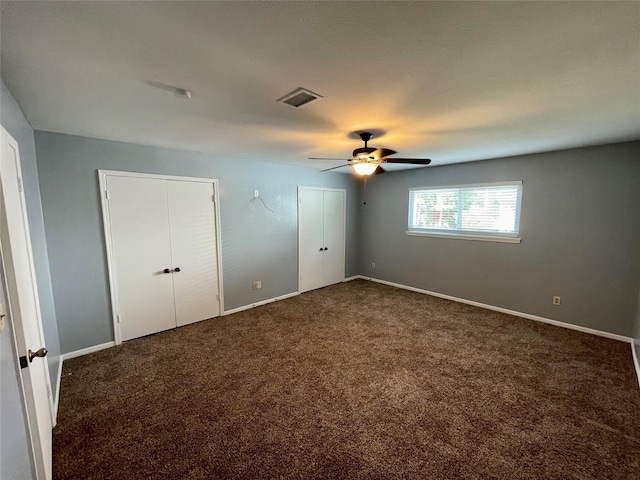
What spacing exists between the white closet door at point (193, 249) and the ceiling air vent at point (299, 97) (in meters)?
2.25

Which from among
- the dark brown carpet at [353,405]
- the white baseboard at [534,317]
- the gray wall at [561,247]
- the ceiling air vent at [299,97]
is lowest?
the dark brown carpet at [353,405]

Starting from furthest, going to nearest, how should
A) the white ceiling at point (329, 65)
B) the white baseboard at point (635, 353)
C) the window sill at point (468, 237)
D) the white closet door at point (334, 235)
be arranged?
1. the white closet door at point (334, 235)
2. the window sill at point (468, 237)
3. the white baseboard at point (635, 353)
4. the white ceiling at point (329, 65)

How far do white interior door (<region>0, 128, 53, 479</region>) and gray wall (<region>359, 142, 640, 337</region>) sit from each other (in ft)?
16.1

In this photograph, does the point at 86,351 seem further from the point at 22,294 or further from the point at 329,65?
the point at 329,65

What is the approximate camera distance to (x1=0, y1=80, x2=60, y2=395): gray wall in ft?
6.36

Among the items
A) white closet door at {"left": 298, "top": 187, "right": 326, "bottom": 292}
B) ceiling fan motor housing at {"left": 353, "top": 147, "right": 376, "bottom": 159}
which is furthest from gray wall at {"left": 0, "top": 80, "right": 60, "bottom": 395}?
white closet door at {"left": 298, "top": 187, "right": 326, "bottom": 292}

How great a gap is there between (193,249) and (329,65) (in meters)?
3.05

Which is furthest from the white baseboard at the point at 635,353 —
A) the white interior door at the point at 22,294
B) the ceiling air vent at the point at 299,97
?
the white interior door at the point at 22,294

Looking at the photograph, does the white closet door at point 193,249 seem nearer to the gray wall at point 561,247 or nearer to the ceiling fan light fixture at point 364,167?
the ceiling fan light fixture at point 364,167

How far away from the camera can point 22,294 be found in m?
1.43

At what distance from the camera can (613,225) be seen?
3.18 m

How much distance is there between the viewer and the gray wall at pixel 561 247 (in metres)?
3.13

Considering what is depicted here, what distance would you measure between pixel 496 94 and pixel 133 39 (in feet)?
6.92

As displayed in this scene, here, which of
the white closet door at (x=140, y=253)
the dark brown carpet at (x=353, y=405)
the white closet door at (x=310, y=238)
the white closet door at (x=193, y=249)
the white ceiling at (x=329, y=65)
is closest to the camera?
the white ceiling at (x=329, y=65)
